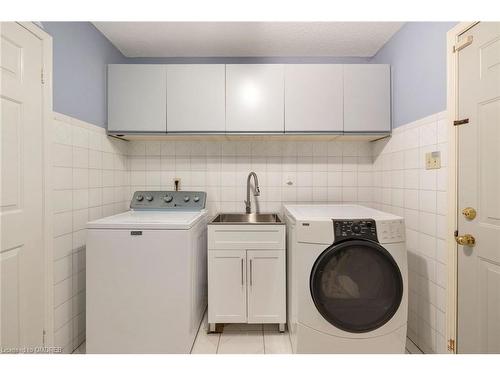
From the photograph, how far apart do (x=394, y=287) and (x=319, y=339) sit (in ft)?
1.86

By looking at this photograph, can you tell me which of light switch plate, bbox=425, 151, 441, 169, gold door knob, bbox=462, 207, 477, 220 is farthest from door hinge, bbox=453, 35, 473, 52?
gold door knob, bbox=462, 207, 477, 220

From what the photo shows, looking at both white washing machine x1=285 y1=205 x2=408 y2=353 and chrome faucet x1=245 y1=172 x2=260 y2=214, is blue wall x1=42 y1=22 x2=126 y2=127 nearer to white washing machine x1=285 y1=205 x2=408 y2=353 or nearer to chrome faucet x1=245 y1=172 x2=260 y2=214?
chrome faucet x1=245 y1=172 x2=260 y2=214

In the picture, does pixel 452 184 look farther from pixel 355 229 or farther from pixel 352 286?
pixel 352 286

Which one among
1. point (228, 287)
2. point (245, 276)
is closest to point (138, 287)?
point (228, 287)

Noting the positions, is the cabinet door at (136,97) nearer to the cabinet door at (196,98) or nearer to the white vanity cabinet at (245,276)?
the cabinet door at (196,98)

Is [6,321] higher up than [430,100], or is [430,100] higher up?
[430,100]

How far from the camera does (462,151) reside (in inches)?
55.2

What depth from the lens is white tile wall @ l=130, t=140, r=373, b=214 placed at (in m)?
2.48

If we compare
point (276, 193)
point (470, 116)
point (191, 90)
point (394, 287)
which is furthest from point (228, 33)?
point (394, 287)

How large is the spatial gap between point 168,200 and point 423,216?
2.03 m

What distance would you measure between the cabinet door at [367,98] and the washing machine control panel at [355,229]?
940 millimetres

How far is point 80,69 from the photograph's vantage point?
1.78 metres

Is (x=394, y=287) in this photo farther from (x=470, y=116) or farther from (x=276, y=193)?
(x=276, y=193)

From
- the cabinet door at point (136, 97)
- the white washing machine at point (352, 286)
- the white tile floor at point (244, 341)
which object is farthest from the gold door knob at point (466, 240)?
the cabinet door at point (136, 97)
